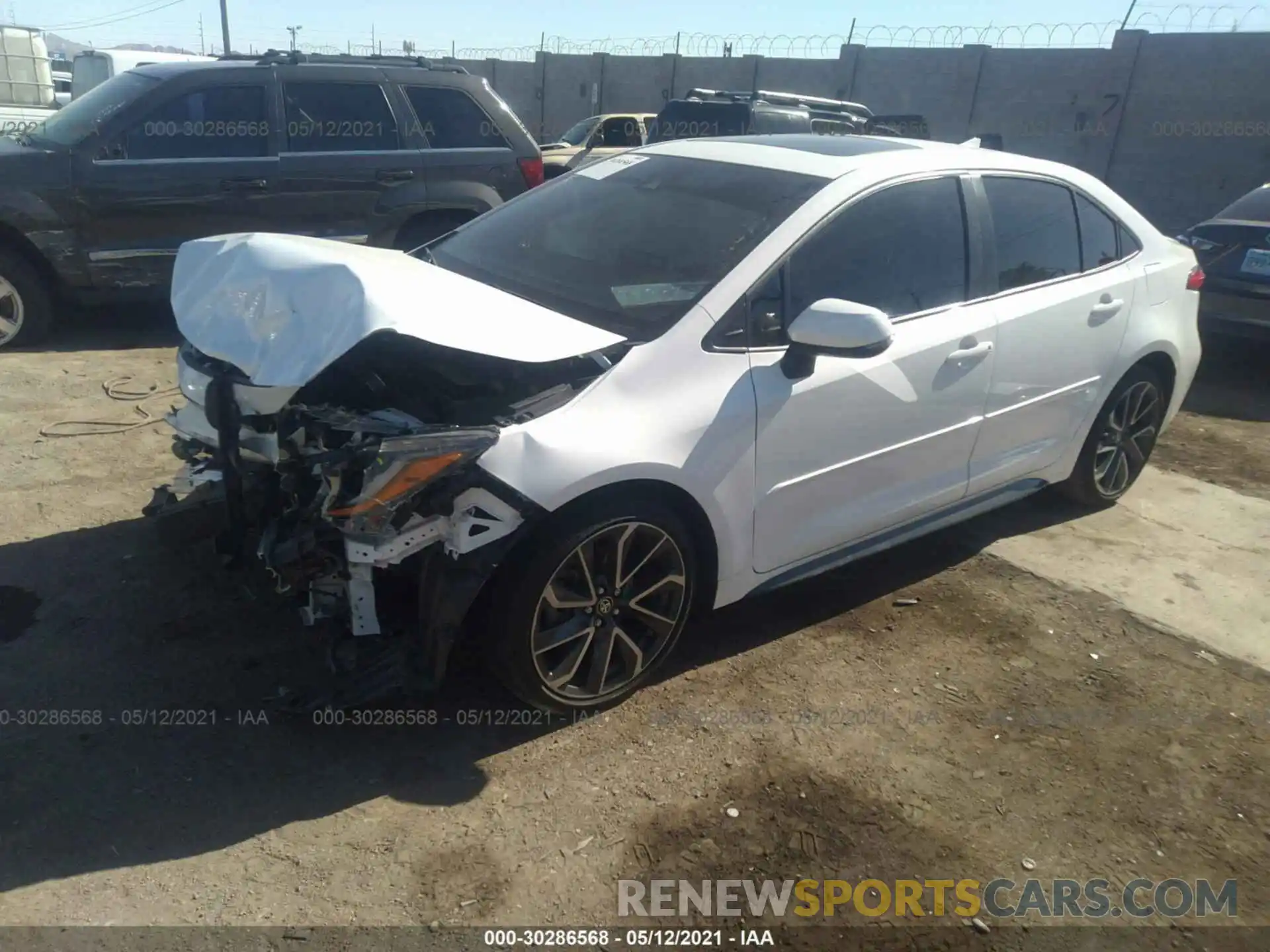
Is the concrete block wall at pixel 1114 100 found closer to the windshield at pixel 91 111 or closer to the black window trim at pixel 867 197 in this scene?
the black window trim at pixel 867 197

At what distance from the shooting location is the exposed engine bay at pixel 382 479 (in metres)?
2.69

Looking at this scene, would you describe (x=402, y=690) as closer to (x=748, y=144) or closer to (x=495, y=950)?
(x=495, y=950)

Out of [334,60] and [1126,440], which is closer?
[1126,440]

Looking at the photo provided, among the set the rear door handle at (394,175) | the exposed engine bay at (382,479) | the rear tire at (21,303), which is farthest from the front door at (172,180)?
the exposed engine bay at (382,479)

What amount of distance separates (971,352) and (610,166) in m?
1.69

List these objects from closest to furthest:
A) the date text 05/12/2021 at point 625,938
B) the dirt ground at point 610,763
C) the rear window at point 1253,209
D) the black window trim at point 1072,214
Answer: the date text 05/12/2021 at point 625,938 < the dirt ground at point 610,763 < the black window trim at point 1072,214 < the rear window at point 1253,209

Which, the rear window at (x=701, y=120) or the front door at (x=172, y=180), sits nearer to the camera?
the front door at (x=172, y=180)

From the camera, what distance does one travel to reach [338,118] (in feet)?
24.2

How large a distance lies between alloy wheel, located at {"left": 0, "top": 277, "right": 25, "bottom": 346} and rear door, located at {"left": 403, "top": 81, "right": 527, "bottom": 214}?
2908mm

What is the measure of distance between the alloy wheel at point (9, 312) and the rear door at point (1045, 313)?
6.10 m

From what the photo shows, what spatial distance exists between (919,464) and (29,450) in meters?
4.38

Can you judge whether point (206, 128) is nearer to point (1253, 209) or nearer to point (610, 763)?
point (610, 763)

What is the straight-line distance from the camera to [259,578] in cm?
315

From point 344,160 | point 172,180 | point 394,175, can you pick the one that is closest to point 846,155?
point 394,175
